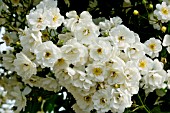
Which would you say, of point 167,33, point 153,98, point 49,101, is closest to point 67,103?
point 49,101

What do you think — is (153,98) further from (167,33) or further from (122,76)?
(122,76)

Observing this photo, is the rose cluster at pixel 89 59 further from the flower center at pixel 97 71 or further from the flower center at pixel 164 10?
the flower center at pixel 164 10

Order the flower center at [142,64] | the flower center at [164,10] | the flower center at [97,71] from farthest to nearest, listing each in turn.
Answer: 1. the flower center at [164,10]
2. the flower center at [142,64]
3. the flower center at [97,71]

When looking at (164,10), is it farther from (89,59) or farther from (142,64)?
(89,59)

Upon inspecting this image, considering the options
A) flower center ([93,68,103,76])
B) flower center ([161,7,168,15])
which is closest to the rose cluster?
flower center ([93,68,103,76])

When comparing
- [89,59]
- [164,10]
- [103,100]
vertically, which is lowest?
[103,100]

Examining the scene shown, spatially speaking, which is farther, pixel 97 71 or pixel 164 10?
pixel 164 10

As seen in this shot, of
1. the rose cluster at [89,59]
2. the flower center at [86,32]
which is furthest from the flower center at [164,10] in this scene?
the flower center at [86,32]

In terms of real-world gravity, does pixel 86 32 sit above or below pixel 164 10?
below

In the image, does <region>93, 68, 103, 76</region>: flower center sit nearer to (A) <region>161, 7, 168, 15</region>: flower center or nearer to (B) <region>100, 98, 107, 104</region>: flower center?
(B) <region>100, 98, 107, 104</region>: flower center

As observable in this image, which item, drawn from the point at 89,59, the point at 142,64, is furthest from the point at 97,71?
the point at 142,64

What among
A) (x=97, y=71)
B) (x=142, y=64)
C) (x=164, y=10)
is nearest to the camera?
(x=97, y=71)
